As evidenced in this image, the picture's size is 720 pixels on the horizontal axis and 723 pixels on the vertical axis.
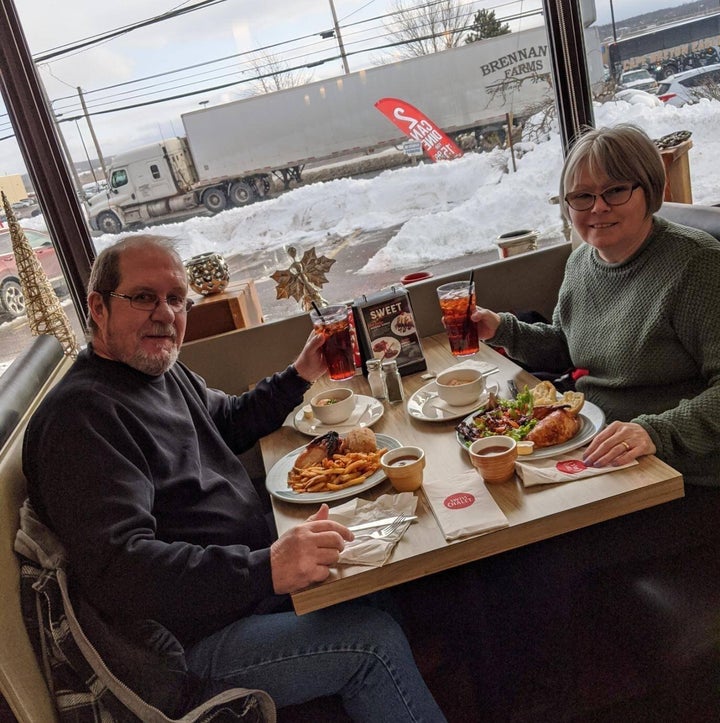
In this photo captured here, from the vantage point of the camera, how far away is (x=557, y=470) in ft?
4.41

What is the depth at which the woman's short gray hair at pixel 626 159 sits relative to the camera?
172 centimetres

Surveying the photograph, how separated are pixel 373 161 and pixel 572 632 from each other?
2097 mm

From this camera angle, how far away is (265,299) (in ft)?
10.0

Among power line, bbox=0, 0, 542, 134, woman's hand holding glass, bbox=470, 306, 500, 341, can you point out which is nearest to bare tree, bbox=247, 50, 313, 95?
power line, bbox=0, 0, 542, 134

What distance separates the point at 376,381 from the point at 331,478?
539 mm

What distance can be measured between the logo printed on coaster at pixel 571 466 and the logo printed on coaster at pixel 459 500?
19cm

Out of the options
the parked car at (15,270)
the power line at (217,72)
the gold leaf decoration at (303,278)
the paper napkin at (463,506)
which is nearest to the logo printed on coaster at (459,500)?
the paper napkin at (463,506)

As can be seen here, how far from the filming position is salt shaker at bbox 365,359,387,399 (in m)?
1.99

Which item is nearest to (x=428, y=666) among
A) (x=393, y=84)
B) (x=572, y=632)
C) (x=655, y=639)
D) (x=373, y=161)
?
(x=572, y=632)

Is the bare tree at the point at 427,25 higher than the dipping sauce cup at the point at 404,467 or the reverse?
higher

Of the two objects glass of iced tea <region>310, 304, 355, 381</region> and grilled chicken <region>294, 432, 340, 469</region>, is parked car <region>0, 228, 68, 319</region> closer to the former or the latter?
glass of iced tea <region>310, 304, 355, 381</region>

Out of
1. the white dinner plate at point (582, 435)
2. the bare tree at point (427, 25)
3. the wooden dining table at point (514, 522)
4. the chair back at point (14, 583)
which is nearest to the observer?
the chair back at point (14, 583)

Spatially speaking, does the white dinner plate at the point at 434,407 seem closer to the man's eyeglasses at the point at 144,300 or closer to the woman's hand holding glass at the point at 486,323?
the woman's hand holding glass at the point at 486,323

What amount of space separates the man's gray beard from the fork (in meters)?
0.65
